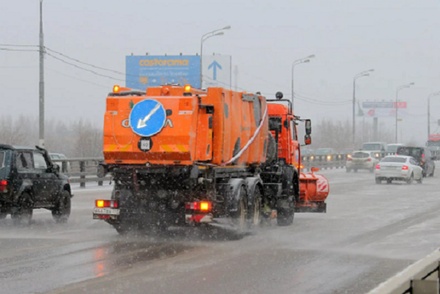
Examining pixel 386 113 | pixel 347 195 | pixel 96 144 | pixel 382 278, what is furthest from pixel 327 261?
pixel 386 113

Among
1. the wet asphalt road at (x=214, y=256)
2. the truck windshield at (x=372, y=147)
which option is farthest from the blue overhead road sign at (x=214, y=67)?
the wet asphalt road at (x=214, y=256)

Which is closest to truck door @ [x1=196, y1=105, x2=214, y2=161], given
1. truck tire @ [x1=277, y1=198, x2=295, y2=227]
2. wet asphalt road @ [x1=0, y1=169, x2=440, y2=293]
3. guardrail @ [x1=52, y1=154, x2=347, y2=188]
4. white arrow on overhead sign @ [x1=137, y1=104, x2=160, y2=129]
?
white arrow on overhead sign @ [x1=137, y1=104, x2=160, y2=129]

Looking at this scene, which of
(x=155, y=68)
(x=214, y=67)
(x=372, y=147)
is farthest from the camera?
(x=214, y=67)

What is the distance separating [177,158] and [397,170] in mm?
27326

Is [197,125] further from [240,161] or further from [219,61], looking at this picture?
[219,61]

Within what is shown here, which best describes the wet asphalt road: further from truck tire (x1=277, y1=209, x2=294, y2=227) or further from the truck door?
the truck door

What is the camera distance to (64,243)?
14.0m

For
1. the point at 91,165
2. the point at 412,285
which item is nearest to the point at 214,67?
the point at 91,165

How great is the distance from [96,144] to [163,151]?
5249cm

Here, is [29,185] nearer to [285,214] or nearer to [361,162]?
[285,214]

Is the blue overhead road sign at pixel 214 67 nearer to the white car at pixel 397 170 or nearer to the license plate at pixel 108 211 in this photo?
the white car at pixel 397 170

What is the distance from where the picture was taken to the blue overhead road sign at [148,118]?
1420cm

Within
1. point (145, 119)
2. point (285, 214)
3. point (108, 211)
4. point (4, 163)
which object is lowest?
point (285, 214)

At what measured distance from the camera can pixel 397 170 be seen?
39.7m
